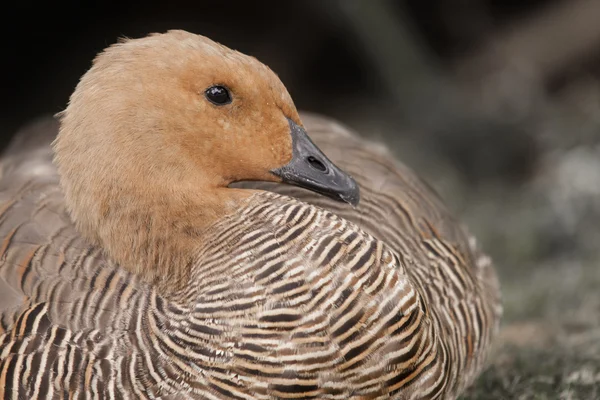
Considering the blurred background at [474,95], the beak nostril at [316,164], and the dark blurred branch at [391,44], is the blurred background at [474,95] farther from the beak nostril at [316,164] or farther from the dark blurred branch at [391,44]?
the beak nostril at [316,164]

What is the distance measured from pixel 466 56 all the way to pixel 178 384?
6620 mm

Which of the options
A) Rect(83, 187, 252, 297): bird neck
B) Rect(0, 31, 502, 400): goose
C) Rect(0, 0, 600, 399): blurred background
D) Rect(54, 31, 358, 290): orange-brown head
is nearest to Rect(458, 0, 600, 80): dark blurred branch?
Rect(0, 0, 600, 399): blurred background

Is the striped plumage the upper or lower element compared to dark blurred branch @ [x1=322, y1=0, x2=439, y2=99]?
lower

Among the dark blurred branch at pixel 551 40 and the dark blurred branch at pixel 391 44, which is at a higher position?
the dark blurred branch at pixel 551 40

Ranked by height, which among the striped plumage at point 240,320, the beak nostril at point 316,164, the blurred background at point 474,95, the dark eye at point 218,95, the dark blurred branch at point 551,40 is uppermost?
the dark blurred branch at point 551,40

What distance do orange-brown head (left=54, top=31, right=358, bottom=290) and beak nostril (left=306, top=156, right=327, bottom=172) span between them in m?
0.14

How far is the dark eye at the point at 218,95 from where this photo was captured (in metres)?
2.71

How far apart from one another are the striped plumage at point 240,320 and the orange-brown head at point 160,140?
0.10 metres

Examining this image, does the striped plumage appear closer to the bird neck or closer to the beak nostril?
the bird neck

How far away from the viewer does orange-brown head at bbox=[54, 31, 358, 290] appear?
264cm

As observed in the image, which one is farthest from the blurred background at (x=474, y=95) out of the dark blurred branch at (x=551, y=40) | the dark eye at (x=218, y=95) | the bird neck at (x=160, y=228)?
the dark eye at (x=218, y=95)

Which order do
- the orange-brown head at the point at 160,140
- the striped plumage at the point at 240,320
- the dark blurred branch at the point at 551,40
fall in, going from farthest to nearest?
the dark blurred branch at the point at 551,40 → the orange-brown head at the point at 160,140 → the striped plumage at the point at 240,320

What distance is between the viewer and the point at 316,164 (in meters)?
2.86

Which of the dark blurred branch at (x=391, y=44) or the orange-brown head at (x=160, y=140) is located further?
the dark blurred branch at (x=391, y=44)
